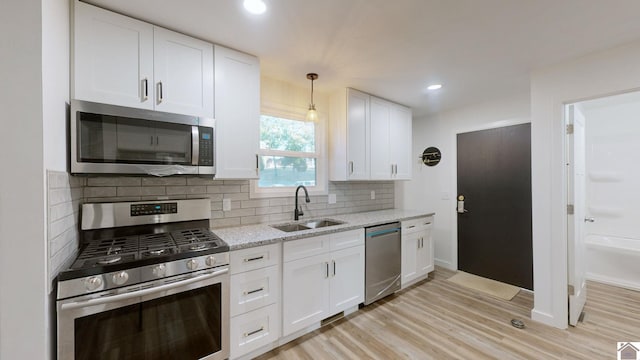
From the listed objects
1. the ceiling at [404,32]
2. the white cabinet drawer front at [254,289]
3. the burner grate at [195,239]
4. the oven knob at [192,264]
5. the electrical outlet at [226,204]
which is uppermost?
the ceiling at [404,32]

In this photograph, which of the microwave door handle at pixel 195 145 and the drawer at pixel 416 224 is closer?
the microwave door handle at pixel 195 145

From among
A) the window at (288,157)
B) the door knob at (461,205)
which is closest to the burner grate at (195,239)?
the window at (288,157)

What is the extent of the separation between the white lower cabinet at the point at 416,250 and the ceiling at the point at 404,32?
1.77m

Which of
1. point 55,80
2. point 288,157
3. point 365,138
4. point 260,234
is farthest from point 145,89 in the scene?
point 365,138

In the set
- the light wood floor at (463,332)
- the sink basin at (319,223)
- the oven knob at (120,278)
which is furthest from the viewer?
the sink basin at (319,223)

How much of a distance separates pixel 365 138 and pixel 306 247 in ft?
5.20

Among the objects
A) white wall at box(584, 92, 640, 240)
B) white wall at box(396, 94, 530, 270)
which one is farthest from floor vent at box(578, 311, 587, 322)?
white wall at box(584, 92, 640, 240)

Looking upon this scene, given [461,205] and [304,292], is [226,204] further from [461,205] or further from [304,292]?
[461,205]

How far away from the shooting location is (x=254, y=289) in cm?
188

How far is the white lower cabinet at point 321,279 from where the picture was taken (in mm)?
2061

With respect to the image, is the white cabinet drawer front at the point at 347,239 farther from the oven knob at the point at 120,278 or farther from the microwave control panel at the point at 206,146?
the oven knob at the point at 120,278

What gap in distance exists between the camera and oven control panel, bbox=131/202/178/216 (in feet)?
6.06

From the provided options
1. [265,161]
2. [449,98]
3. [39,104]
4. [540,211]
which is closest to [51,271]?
[39,104]

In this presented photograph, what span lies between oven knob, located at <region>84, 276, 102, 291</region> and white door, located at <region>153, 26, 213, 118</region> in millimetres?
1100
